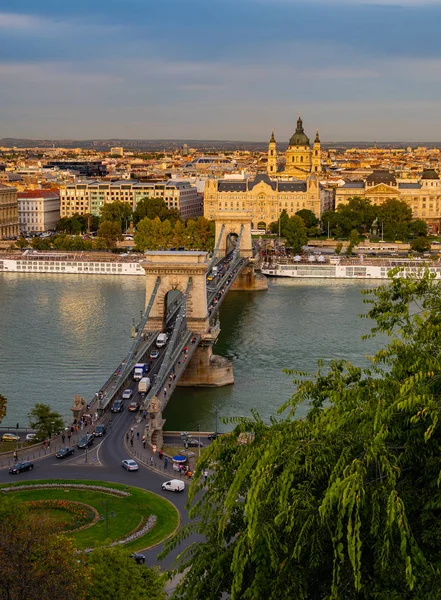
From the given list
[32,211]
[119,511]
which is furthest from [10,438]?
[32,211]

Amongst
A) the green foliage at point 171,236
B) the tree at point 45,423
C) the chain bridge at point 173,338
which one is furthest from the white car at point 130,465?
the green foliage at point 171,236

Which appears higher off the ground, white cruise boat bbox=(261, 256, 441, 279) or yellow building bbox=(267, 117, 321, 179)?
yellow building bbox=(267, 117, 321, 179)

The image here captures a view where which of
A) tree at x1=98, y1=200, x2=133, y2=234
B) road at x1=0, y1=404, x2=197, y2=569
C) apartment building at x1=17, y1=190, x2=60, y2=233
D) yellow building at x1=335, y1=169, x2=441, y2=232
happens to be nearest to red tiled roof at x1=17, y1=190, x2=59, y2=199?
apartment building at x1=17, y1=190, x2=60, y2=233

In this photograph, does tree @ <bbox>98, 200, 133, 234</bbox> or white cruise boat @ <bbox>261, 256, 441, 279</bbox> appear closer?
white cruise boat @ <bbox>261, 256, 441, 279</bbox>

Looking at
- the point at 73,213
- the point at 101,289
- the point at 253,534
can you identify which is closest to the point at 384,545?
the point at 253,534

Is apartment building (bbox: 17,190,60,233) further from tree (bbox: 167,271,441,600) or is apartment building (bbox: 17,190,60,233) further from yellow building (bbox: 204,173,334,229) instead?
tree (bbox: 167,271,441,600)

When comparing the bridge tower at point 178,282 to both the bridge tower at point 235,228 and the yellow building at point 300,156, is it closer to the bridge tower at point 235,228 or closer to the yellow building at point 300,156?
the bridge tower at point 235,228

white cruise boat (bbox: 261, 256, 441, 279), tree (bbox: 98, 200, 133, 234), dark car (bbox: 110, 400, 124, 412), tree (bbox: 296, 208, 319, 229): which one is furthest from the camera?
tree (bbox: 296, 208, 319, 229)
